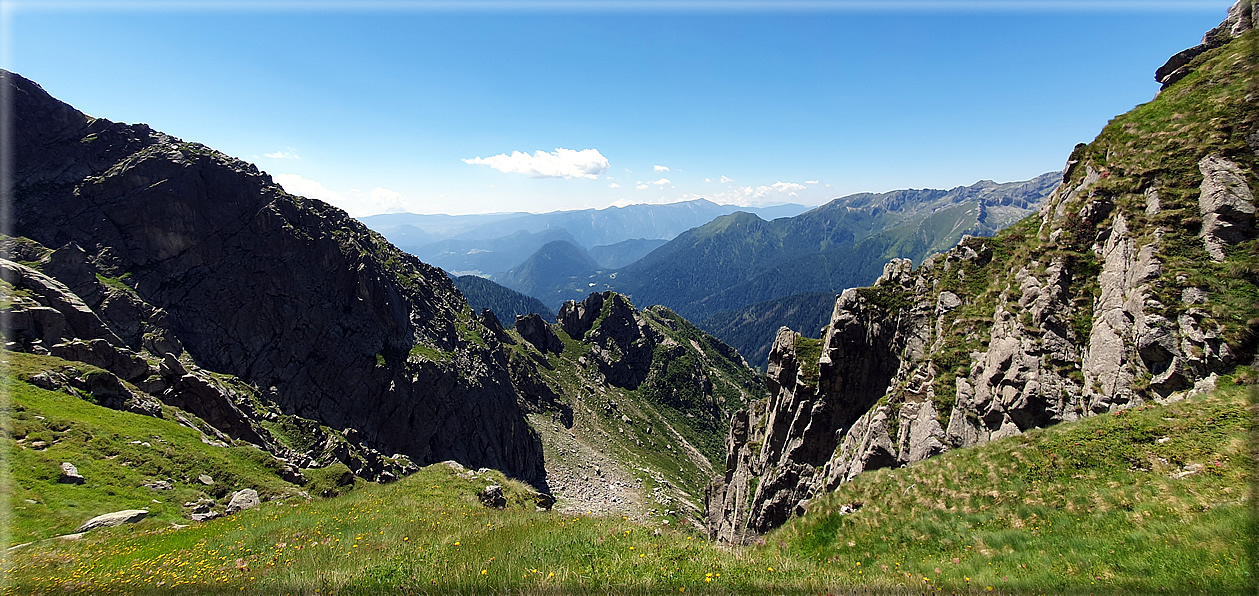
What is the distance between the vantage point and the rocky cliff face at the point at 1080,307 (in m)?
22.2

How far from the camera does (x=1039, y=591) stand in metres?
9.74

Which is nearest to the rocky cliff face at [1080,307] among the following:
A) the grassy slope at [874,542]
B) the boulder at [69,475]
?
the grassy slope at [874,542]

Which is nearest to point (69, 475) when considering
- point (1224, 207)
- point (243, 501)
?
point (243, 501)

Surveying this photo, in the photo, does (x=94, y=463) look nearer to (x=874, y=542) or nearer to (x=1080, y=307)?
(x=874, y=542)

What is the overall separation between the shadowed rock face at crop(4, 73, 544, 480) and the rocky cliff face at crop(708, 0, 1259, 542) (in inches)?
3604

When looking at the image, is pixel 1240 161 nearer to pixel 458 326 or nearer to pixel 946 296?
pixel 946 296

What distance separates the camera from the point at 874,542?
17.3 meters

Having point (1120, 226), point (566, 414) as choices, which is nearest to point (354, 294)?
point (566, 414)

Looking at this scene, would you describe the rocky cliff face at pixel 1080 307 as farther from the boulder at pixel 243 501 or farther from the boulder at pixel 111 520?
the boulder at pixel 243 501

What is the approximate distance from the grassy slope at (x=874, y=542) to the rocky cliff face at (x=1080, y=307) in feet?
15.7

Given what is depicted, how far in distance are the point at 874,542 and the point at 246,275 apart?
121898 millimetres

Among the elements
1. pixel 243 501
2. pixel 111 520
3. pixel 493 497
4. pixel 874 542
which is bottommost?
pixel 243 501

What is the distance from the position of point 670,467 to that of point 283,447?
130 metres

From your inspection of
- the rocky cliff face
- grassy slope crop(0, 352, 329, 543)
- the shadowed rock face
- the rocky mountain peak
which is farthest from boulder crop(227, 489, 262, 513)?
the rocky mountain peak
